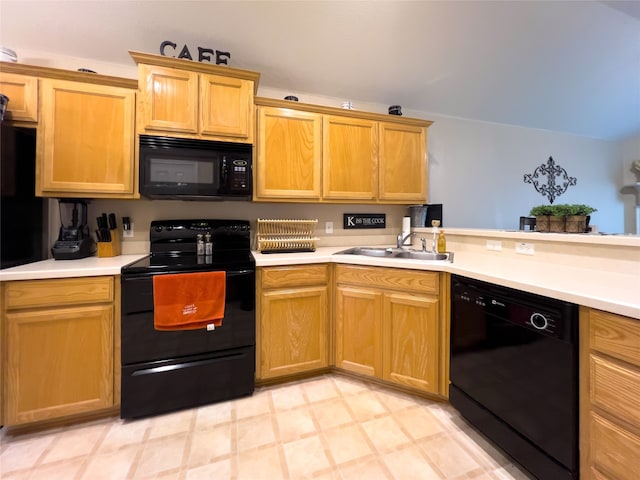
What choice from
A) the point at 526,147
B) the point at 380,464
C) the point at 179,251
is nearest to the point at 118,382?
the point at 179,251

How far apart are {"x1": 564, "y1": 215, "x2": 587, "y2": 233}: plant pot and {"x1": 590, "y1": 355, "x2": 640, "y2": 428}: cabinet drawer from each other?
98 cm

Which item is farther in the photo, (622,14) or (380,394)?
(622,14)

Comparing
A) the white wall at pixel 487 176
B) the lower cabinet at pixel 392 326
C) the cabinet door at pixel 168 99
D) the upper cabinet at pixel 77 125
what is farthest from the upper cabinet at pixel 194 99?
the lower cabinet at pixel 392 326

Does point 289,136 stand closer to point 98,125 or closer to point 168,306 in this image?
point 98,125

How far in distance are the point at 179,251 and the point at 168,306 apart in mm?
627

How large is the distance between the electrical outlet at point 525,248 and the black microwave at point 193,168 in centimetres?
186

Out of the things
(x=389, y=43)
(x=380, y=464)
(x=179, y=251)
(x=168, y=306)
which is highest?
(x=389, y=43)

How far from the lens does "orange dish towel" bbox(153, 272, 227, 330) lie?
161cm

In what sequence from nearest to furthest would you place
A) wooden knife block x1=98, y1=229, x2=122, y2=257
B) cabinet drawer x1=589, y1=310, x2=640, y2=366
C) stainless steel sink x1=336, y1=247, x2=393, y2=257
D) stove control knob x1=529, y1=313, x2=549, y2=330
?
cabinet drawer x1=589, y1=310, x2=640, y2=366 < stove control knob x1=529, y1=313, x2=549, y2=330 < wooden knife block x1=98, y1=229, x2=122, y2=257 < stainless steel sink x1=336, y1=247, x2=393, y2=257

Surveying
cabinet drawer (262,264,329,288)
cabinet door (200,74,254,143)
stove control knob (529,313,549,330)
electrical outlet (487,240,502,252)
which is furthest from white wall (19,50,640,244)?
stove control knob (529,313,549,330)

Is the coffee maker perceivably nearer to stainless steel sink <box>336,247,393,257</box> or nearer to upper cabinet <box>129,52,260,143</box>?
upper cabinet <box>129,52,260,143</box>

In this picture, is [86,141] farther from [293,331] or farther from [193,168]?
[293,331]

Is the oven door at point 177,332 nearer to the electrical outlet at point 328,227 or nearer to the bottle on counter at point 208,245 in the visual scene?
the bottle on counter at point 208,245

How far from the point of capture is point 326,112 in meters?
2.34
